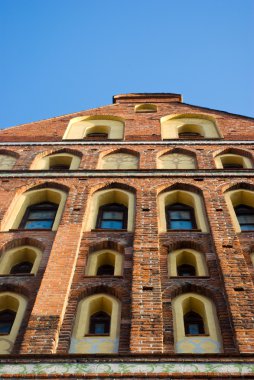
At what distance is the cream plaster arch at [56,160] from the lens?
12537mm

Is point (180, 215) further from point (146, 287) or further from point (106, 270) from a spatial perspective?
point (146, 287)

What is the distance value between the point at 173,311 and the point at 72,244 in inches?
85.1

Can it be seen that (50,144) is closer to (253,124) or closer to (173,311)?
(253,124)

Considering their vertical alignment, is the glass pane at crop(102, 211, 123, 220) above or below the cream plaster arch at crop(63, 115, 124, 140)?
below

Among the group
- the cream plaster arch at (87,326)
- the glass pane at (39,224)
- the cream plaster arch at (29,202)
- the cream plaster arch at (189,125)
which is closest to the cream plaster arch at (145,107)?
the cream plaster arch at (189,125)

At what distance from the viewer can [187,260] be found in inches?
329

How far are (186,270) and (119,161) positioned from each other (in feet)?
16.1

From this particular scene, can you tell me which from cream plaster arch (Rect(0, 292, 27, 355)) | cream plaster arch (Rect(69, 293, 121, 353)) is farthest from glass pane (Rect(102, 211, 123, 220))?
cream plaster arch (Rect(0, 292, 27, 355))

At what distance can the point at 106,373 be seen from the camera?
18.2 feet

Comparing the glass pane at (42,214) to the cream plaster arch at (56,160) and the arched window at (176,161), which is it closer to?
the cream plaster arch at (56,160)

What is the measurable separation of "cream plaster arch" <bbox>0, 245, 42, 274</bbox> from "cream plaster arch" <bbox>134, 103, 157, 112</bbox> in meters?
8.36

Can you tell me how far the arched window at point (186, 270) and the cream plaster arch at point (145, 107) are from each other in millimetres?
8592

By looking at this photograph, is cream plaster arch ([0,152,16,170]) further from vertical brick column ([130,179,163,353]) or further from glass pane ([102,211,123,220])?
vertical brick column ([130,179,163,353])

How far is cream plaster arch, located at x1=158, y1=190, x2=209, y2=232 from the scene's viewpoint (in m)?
9.30
